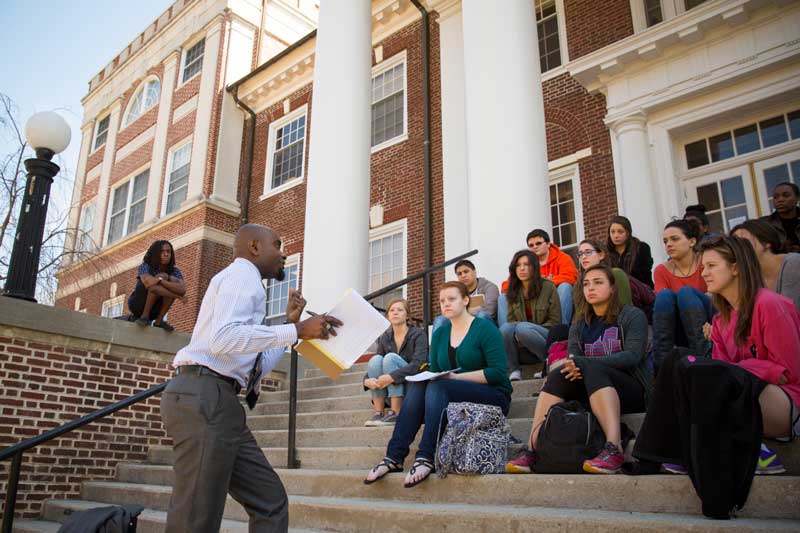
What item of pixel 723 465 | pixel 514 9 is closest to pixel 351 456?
pixel 723 465

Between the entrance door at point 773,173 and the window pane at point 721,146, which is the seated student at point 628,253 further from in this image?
the window pane at point 721,146

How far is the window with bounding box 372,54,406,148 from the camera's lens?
47.3ft

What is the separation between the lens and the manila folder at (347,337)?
3.44 m

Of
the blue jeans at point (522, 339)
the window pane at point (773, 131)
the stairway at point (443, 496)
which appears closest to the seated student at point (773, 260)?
the stairway at point (443, 496)

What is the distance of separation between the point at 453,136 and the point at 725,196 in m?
5.34

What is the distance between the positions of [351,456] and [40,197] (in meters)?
4.25

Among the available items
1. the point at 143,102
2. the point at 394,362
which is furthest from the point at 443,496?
the point at 143,102

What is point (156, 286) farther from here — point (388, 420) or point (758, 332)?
point (758, 332)

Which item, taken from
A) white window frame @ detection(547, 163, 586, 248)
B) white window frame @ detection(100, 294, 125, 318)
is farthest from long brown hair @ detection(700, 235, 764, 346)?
white window frame @ detection(100, 294, 125, 318)

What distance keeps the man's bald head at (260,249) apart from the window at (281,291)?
12.4 m

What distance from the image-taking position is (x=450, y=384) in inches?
168

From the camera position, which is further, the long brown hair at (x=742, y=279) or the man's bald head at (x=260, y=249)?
the long brown hair at (x=742, y=279)

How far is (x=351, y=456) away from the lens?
5.07 meters

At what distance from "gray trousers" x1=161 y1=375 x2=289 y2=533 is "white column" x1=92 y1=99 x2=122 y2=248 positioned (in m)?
20.1
